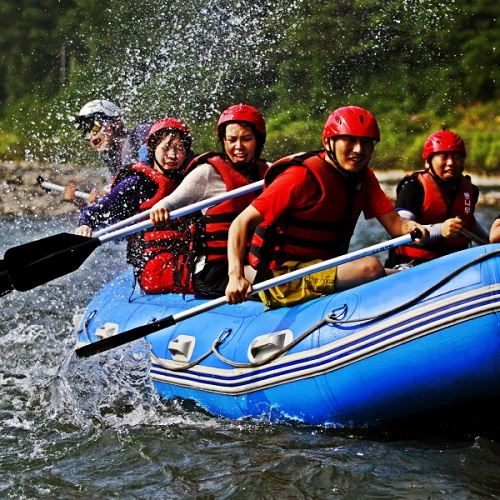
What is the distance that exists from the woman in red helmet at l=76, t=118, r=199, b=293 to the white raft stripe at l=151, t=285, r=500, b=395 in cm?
111

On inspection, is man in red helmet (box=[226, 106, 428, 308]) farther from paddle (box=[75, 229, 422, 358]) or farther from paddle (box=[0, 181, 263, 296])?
paddle (box=[0, 181, 263, 296])

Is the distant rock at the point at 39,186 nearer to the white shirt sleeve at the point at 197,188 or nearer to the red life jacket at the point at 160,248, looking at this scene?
the red life jacket at the point at 160,248

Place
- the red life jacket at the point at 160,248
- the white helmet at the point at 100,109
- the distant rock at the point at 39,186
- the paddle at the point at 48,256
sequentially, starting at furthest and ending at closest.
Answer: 1. the distant rock at the point at 39,186
2. the white helmet at the point at 100,109
3. the red life jacket at the point at 160,248
4. the paddle at the point at 48,256

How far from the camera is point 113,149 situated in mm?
7684

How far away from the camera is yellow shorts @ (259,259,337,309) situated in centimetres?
479

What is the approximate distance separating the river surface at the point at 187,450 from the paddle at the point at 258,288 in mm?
290

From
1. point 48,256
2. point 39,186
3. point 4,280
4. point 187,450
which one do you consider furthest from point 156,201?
point 39,186

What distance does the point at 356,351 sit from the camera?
14.0 ft

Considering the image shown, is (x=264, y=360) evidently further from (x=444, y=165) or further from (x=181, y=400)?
(x=444, y=165)

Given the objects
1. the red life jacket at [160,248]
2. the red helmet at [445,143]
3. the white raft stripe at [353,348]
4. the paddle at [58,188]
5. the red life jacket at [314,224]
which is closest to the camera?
the white raft stripe at [353,348]

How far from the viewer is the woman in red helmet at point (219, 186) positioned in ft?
17.8

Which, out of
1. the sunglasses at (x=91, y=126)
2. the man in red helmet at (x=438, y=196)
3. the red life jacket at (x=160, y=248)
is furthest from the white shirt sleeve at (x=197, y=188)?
the sunglasses at (x=91, y=126)

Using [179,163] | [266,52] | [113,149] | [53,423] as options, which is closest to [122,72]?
[266,52]

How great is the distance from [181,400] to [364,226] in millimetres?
9840
